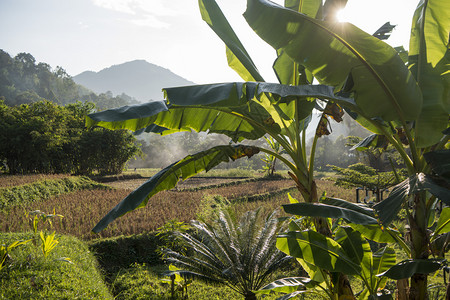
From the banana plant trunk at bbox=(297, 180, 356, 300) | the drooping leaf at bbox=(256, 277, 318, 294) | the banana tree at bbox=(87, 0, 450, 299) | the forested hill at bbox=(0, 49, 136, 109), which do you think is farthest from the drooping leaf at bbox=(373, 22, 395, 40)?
the forested hill at bbox=(0, 49, 136, 109)

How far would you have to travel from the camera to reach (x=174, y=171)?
299 cm

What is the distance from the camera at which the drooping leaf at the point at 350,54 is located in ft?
6.38

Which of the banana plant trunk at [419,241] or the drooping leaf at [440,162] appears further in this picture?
the banana plant trunk at [419,241]

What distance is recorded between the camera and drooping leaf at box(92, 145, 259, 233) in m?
2.45

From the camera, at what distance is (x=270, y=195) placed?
36.9 feet

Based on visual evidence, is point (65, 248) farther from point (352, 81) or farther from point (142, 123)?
point (352, 81)

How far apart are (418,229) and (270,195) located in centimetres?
920

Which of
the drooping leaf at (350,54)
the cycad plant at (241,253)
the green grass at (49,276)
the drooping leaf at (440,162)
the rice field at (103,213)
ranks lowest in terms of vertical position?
the rice field at (103,213)

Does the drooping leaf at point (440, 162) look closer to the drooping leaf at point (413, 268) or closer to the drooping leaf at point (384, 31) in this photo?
the drooping leaf at point (413, 268)

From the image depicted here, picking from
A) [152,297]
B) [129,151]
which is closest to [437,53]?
[152,297]

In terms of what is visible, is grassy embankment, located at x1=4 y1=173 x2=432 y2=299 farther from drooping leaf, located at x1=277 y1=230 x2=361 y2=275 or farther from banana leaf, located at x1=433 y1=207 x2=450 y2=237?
banana leaf, located at x1=433 y1=207 x2=450 y2=237

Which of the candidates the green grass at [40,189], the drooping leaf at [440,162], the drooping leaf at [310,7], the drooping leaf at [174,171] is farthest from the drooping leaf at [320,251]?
the green grass at [40,189]

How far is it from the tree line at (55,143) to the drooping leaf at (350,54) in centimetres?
1537

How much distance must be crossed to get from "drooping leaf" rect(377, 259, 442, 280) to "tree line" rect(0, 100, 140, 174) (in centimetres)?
1592
